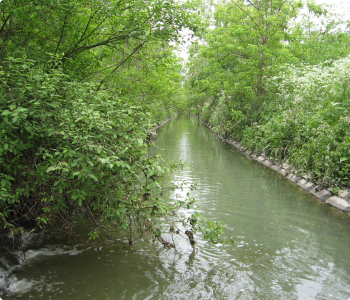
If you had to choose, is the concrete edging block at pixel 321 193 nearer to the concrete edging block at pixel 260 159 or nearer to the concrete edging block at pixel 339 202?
the concrete edging block at pixel 339 202

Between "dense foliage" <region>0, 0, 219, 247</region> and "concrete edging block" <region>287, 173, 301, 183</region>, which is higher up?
"dense foliage" <region>0, 0, 219, 247</region>

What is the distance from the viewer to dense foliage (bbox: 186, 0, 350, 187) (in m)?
10.2

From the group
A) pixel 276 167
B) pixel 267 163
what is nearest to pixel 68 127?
pixel 276 167

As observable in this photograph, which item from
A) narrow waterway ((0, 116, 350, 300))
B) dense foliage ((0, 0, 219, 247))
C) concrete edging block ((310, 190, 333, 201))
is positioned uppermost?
dense foliage ((0, 0, 219, 247))

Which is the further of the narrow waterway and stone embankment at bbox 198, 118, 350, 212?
stone embankment at bbox 198, 118, 350, 212

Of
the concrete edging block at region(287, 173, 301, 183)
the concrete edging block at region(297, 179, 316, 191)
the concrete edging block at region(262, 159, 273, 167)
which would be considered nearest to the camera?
the concrete edging block at region(297, 179, 316, 191)

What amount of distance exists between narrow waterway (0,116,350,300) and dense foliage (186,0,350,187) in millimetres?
2704

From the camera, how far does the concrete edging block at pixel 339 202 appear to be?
8062mm

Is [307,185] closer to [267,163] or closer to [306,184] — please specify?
[306,184]

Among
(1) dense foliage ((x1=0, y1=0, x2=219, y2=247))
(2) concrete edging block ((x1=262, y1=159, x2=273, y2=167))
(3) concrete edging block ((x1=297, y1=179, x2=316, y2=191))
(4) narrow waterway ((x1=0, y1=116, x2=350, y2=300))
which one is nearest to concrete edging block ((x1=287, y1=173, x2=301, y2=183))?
(3) concrete edging block ((x1=297, y1=179, x2=316, y2=191))

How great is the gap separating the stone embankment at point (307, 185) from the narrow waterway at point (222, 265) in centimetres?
34

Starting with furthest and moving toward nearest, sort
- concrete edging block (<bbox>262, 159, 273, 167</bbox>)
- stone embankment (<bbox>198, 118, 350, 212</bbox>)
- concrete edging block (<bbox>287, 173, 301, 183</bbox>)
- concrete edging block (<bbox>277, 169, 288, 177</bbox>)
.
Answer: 1. concrete edging block (<bbox>262, 159, 273, 167</bbox>)
2. concrete edging block (<bbox>277, 169, 288, 177</bbox>)
3. concrete edging block (<bbox>287, 173, 301, 183</bbox>)
4. stone embankment (<bbox>198, 118, 350, 212</bbox>)

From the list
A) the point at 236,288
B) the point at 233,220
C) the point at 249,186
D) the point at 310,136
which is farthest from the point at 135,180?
the point at 310,136

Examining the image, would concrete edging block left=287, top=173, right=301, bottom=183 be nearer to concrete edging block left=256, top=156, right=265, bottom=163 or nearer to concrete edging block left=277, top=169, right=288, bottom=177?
concrete edging block left=277, top=169, right=288, bottom=177
